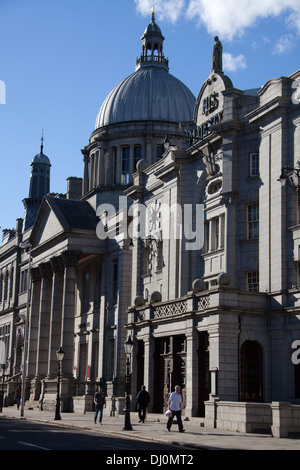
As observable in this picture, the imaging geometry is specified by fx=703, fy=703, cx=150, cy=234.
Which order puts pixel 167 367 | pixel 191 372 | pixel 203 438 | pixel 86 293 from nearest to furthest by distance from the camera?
pixel 203 438 < pixel 191 372 < pixel 167 367 < pixel 86 293

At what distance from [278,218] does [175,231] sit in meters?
9.53

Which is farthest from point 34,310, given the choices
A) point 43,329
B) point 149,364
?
point 149,364

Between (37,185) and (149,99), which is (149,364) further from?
(37,185)

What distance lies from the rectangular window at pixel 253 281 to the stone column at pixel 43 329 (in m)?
26.9

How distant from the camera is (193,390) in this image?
3397 cm

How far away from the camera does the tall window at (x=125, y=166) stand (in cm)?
6384

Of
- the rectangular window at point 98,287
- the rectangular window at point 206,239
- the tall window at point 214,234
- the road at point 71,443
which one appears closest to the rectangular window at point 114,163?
the rectangular window at point 98,287

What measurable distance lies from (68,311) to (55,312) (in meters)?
3.49

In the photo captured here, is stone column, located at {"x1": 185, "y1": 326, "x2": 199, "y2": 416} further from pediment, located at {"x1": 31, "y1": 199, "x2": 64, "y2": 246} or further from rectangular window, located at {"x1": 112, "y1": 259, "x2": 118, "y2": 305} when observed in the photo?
pediment, located at {"x1": 31, "y1": 199, "x2": 64, "y2": 246}

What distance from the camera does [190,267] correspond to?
4144 cm

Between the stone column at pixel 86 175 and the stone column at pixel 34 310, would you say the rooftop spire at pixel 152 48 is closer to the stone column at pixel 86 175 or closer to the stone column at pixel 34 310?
the stone column at pixel 86 175

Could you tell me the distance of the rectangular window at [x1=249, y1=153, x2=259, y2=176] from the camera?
3750 centimetres

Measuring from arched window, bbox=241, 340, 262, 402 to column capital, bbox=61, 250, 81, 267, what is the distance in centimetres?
2287

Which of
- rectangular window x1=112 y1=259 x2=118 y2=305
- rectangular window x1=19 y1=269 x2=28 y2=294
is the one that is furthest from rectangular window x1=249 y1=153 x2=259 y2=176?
rectangular window x1=19 y1=269 x2=28 y2=294
